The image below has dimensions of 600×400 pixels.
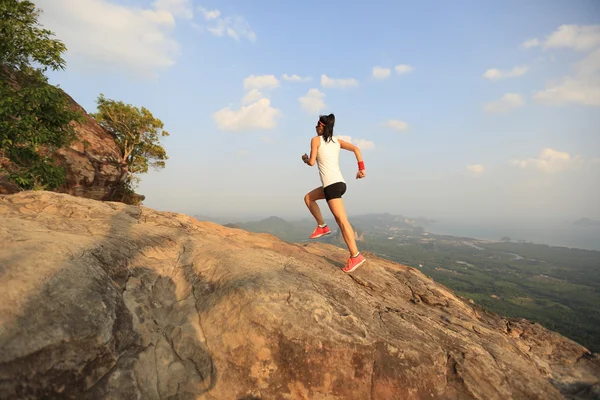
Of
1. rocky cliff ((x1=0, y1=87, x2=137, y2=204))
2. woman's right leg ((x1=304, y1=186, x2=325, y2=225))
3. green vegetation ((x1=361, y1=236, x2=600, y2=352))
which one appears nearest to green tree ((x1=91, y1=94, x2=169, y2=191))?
rocky cliff ((x1=0, y1=87, x2=137, y2=204))

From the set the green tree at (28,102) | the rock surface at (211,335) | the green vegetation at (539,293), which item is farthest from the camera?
the green vegetation at (539,293)

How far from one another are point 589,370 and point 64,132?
20.7 m

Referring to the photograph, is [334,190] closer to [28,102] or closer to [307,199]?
[307,199]

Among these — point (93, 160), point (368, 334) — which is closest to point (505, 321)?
point (368, 334)

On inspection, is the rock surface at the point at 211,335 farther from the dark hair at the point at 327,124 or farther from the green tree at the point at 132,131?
the green tree at the point at 132,131

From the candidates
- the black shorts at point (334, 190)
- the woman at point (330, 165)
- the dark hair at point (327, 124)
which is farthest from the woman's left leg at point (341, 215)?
the dark hair at point (327, 124)

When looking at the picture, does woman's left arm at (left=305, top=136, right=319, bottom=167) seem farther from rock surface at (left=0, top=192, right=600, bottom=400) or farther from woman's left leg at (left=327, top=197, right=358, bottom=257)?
rock surface at (left=0, top=192, right=600, bottom=400)

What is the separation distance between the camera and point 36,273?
12.9ft

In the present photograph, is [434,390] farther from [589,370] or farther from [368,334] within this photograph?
[589,370]

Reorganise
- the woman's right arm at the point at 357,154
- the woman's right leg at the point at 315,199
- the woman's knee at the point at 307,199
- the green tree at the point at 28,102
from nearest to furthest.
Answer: the woman's right arm at the point at 357,154 → the woman's right leg at the point at 315,199 → the woman's knee at the point at 307,199 → the green tree at the point at 28,102

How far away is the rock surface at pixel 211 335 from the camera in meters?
3.38

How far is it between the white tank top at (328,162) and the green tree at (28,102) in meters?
12.1

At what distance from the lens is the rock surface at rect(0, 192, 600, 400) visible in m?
3.38

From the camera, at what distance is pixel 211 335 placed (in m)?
4.40
